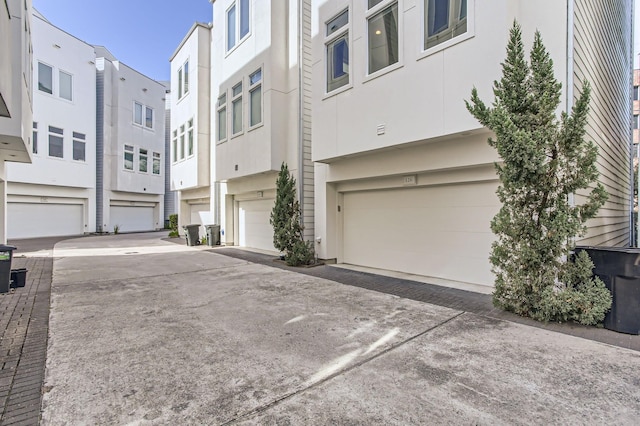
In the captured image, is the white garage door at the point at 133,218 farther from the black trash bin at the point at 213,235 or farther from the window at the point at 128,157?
the black trash bin at the point at 213,235

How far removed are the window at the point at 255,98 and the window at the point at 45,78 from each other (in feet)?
45.3

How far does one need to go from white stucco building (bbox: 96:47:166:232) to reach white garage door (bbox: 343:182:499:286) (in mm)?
18340

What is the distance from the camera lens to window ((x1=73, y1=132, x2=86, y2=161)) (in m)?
18.4

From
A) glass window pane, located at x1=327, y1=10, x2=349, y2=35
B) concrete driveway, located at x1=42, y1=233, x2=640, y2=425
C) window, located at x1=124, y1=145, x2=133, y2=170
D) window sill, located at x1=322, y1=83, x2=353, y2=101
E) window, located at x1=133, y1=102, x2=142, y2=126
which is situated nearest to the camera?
concrete driveway, located at x1=42, y1=233, x2=640, y2=425

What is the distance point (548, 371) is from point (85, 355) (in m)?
4.44

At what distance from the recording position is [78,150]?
61.0 ft

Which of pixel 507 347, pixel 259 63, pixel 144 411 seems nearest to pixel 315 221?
pixel 259 63

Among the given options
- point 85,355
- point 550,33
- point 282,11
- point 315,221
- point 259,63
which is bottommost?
point 85,355

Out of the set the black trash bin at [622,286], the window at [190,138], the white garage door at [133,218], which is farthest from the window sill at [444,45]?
the white garage door at [133,218]

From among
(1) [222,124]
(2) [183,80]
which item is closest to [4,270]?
(1) [222,124]

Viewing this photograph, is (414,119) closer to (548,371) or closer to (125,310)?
(548,371)

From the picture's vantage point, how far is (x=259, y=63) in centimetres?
977

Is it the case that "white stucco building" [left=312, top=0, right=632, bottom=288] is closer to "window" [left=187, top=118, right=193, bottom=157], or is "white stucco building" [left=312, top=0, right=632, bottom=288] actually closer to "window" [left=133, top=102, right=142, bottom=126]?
"window" [left=187, top=118, right=193, bottom=157]

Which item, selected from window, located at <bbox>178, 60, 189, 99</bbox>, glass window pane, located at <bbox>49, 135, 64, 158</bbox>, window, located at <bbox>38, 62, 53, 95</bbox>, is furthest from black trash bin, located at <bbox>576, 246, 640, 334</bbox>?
window, located at <bbox>38, 62, 53, 95</bbox>
